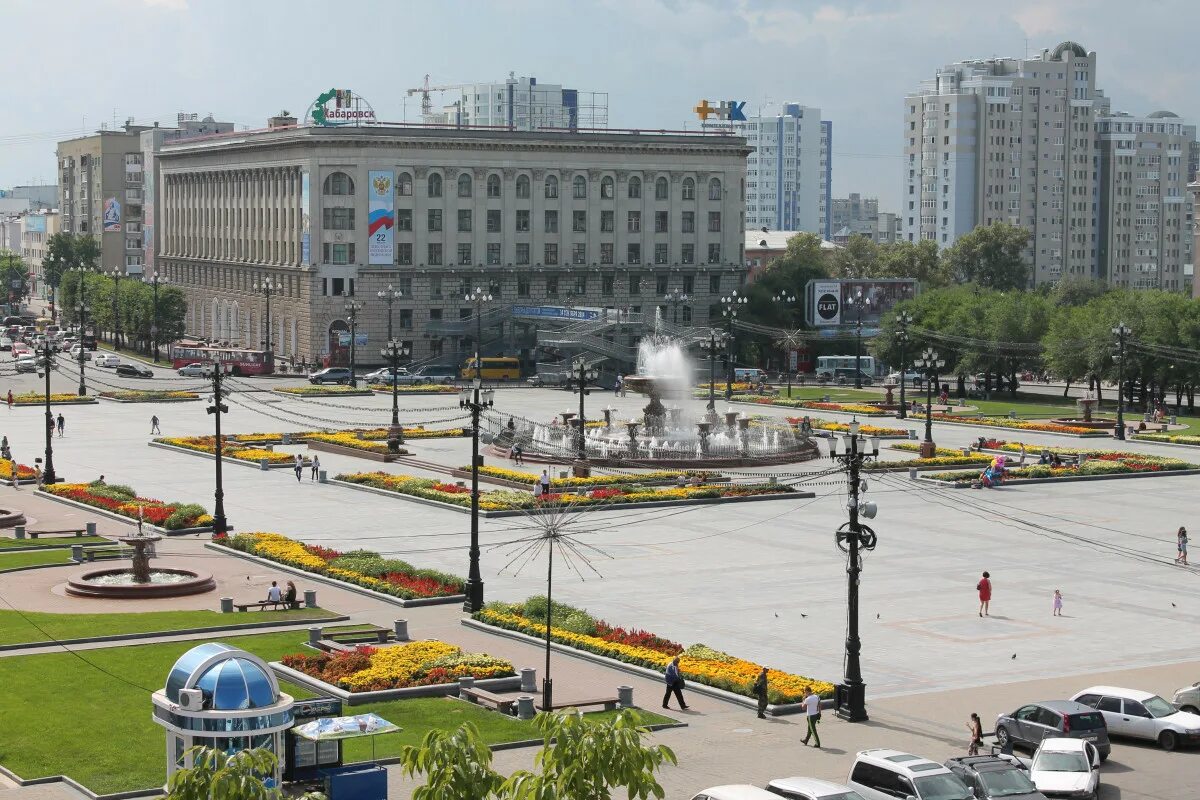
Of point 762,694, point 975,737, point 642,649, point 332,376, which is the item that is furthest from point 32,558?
point 332,376

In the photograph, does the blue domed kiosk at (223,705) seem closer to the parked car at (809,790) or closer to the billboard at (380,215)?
the parked car at (809,790)

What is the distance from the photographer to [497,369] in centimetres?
12694

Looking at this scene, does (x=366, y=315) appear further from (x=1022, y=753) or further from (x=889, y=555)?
(x=1022, y=753)

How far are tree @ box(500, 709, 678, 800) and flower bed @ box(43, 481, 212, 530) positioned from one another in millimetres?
37644

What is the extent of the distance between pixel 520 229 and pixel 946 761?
114 meters

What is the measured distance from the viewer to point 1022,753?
1294 inches

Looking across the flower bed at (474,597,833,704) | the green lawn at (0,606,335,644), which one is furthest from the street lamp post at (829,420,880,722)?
the green lawn at (0,606,335,644)

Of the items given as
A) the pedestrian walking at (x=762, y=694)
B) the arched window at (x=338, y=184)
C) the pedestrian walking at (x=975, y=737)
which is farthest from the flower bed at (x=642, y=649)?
the arched window at (x=338, y=184)

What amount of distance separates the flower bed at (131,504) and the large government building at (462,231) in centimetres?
6605

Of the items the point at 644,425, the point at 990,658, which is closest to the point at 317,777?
the point at 990,658

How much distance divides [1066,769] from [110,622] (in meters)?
22.4

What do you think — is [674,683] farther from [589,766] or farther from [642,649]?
[589,766]

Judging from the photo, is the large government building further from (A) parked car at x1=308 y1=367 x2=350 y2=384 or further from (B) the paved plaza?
(B) the paved plaza

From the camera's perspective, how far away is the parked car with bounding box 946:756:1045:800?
28.5 meters
